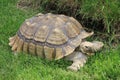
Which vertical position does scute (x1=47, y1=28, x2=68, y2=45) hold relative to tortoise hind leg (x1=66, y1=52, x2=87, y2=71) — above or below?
above

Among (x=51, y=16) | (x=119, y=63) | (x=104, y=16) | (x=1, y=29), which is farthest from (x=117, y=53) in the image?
(x=1, y=29)

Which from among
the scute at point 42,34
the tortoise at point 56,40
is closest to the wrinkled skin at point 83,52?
the tortoise at point 56,40

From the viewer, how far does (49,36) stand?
14.3 ft

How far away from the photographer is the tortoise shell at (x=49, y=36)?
431cm

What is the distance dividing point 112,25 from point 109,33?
0.40 feet

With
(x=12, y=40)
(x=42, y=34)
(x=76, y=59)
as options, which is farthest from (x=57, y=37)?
(x=12, y=40)

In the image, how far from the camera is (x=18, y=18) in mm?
5449

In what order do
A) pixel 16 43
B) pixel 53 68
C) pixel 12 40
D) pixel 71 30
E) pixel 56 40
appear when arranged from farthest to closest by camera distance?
pixel 12 40
pixel 16 43
pixel 71 30
pixel 56 40
pixel 53 68

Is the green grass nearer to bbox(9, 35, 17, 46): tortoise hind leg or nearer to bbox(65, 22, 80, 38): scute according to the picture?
bbox(9, 35, 17, 46): tortoise hind leg

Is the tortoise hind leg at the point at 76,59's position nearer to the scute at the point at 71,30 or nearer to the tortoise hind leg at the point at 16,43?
the scute at the point at 71,30

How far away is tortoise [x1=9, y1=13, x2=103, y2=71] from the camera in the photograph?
430 cm

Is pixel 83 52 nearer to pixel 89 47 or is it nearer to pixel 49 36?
pixel 89 47

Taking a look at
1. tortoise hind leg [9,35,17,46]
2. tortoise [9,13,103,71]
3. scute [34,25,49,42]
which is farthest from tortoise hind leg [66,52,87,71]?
tortoise hind leg [9,35,17,46]

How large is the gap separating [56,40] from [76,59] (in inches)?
13.4
